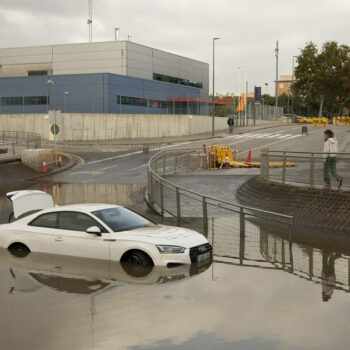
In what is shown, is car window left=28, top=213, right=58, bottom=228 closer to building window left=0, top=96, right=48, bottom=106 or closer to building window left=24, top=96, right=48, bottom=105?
building window left=24, top=96, right=48, bottom=105

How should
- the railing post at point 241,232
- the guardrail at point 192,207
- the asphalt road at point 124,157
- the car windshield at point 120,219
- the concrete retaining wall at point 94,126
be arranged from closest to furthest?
the car windshield at point 120,219, the railing post at point 241,232, the guardrail at point 192,207, the asphalt road at point 124,157, the concrete retaining wall at point 94,126

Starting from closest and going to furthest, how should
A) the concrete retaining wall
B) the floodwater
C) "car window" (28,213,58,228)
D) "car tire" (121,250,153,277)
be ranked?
the floodwater → "car tire" (121,250,153,277) → "car window" (28,213,58,228) → the concrete retaining wall

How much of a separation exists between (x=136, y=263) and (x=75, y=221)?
67.0 inches

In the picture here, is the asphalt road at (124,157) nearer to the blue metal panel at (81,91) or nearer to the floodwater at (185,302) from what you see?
the floodwater at (185,302)

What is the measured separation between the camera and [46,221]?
38.7 feet

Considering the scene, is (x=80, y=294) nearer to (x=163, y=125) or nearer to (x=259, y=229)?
(x=259, y=229)

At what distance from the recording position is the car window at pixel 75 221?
1136cm

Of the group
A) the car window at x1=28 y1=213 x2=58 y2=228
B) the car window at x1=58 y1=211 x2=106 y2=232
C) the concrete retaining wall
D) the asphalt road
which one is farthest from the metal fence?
the car window at x1=58 y1=211 x2=106 y2=232

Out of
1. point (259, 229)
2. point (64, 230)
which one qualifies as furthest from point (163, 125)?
point (64, 230)

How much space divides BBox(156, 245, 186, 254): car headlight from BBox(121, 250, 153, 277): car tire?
1.06 feet

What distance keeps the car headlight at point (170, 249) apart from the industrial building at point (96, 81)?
2162 inches

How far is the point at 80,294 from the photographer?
902 centimetres

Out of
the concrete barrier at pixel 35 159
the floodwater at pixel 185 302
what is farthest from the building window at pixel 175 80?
the floodwater at pixel 185 302

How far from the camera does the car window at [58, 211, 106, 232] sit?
37.3 ft
